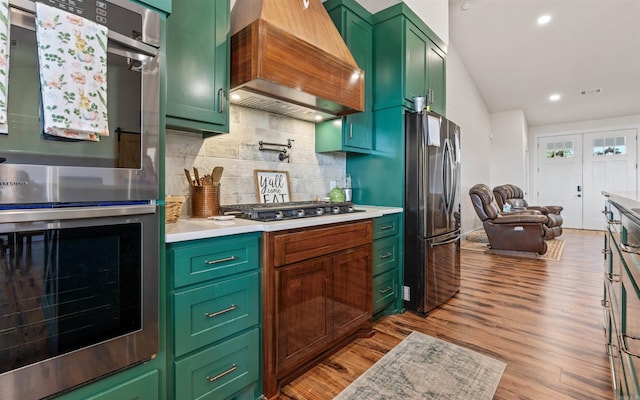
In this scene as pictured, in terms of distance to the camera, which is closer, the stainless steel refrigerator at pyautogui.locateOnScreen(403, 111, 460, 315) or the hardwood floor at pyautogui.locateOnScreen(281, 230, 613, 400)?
the hardwood floor at pyautogui.locateOnScreen(281, 230, 613, 400)

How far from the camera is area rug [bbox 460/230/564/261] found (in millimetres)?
4855

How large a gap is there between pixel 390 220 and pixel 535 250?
338 centimetres

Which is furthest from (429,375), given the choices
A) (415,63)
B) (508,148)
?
(508,148)

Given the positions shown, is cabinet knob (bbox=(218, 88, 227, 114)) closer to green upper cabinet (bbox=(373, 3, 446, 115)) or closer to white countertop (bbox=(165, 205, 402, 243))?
white countertop (bbox=(165, 205, 402, 243))

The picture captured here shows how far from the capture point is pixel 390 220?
2.69m

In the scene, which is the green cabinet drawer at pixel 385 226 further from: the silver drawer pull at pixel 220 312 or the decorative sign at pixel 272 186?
the silver drawer pull at pixel 220 312

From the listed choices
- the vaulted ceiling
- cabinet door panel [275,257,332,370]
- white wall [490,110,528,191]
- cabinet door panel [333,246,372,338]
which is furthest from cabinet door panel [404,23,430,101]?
white wall [490,110,528,191]

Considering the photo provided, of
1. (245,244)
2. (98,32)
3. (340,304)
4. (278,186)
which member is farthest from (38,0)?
(340,304)

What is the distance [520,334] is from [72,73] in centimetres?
306

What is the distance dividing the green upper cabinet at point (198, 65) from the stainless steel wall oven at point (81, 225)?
46 centimetres

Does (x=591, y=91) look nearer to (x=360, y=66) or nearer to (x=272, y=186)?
(x=360, y=66)

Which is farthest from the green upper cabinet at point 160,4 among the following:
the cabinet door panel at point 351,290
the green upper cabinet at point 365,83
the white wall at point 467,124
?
the white wall at point 467,124

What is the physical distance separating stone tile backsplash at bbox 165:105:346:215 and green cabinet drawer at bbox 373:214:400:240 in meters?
0.69

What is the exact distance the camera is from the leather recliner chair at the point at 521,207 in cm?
595
